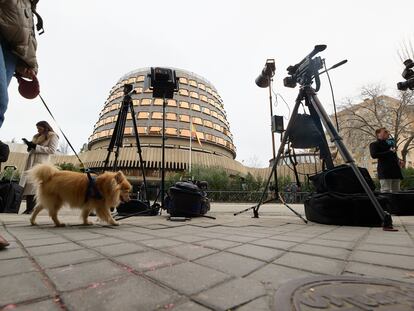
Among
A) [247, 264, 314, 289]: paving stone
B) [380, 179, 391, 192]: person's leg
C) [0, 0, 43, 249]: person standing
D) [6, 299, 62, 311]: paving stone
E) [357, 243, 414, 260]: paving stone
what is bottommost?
[357, 243, 414, 260]: paving stone

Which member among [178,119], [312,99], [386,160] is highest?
[178,119]

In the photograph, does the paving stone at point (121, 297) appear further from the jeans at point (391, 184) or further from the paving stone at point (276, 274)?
the jeans at point (391, 184)

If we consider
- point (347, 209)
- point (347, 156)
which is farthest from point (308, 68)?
point (347, 209)

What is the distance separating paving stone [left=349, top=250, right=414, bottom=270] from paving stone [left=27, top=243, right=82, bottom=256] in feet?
6.77

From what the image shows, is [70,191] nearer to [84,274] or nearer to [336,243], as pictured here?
[84,274]

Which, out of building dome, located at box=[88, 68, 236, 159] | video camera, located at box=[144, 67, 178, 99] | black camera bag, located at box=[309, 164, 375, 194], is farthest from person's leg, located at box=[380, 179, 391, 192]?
building dome, located at box=[88, 68, 236, 159]

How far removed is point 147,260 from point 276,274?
79cm

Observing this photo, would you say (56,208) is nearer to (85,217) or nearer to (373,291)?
(85,217)

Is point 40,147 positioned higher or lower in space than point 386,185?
higher

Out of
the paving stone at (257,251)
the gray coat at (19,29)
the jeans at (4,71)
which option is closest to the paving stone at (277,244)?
the paving stone at (257,251)

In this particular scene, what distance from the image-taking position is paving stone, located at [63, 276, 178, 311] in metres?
0.87

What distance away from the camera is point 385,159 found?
19.4 feet

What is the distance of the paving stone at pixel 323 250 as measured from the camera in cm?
167

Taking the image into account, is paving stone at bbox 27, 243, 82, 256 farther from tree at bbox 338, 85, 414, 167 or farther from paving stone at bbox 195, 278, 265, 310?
tree at bbox 338, 85, 414, 167
